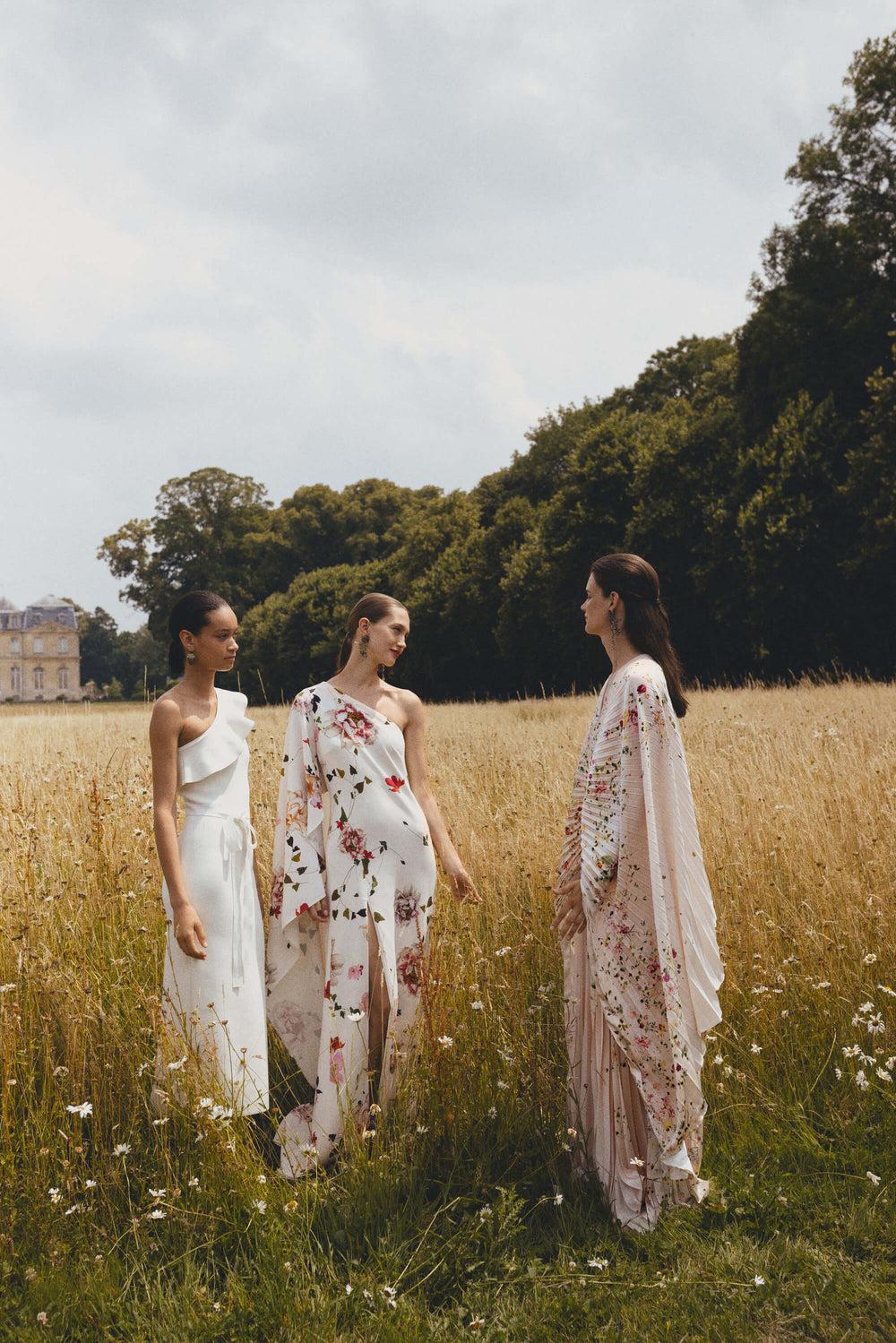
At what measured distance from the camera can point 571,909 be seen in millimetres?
3000

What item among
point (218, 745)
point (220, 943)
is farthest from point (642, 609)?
point (220, 943)

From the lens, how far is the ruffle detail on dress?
293 cm

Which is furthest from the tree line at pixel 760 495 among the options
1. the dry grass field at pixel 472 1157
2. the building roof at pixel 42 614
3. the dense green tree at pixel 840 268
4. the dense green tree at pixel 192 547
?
the building roof at pixel 42 614

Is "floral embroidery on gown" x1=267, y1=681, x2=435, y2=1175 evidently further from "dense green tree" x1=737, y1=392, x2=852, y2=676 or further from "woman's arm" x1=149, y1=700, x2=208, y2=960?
"dense green tree" x1=737, y1=392, x2=852, y2=676

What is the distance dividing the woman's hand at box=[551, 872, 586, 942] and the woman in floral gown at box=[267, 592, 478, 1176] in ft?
1.63

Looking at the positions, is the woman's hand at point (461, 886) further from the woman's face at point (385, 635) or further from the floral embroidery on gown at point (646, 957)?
the woman's face at point (385, 635)

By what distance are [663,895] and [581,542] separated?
78.2 ft

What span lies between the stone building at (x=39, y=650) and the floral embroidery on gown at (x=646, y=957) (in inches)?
3019

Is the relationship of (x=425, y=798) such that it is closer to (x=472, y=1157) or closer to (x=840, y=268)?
(x=472, y=1157)

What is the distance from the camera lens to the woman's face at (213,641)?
3029 mm

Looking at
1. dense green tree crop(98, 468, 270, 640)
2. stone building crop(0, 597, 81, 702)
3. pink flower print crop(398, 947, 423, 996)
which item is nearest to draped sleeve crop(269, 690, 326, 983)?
pink flower print crop(398, 947, 423, 996)

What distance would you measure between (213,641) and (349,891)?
101 centimetres

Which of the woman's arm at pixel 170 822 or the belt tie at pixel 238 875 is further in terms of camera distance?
the belt tie at pixel 238 875

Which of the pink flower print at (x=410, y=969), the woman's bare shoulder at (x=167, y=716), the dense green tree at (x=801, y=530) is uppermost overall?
the dense green tree at (x=801, y=530)
